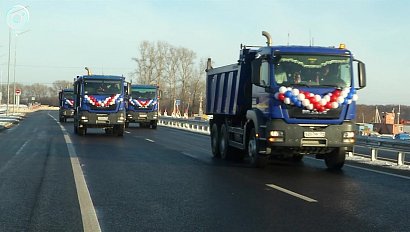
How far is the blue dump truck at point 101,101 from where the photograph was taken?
24.7 m

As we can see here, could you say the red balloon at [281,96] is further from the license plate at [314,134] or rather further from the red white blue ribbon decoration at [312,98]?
the license plate at [314,134]

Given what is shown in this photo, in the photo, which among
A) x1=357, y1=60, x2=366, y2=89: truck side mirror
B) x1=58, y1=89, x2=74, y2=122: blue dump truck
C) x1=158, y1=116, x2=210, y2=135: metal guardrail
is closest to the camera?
x1=357, y1=60, x2=366, y2=89: truck side mirror

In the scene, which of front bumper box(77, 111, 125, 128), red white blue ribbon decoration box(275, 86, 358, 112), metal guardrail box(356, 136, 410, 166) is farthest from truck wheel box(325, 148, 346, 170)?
front bumper box(77, 111, 125, 128)

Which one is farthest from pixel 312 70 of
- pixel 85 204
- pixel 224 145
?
pixel 85 204

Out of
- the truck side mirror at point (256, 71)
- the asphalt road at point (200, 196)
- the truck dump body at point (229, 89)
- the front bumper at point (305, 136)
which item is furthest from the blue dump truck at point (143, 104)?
the front bumper at point (305, 136)

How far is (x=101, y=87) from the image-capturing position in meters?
24.7

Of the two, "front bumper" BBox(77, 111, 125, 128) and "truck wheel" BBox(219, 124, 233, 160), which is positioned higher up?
"front bumper" BBox(77, 111, 125, 128)

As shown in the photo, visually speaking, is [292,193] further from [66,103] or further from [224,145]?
[66,103]

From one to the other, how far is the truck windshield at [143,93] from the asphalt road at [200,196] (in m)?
24.1

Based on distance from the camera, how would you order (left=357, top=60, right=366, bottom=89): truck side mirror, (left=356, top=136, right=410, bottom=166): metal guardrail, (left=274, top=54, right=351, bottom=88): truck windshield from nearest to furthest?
1. (left=274, top=54, right=351, bottom=88): truck windshield
2. (left=357, top=60, right=366, bottom=89): truck side mirror
3. (left=356, top=136, right=410, bottom=166): metal guardrail

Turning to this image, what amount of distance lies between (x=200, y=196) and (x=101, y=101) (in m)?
17.2

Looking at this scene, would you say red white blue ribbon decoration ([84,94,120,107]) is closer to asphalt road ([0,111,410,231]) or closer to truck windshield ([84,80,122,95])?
truck windshield ([84,80,122,95])

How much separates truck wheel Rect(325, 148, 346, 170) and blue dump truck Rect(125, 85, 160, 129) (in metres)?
25.8

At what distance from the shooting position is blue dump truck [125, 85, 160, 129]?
37656 millimetres
